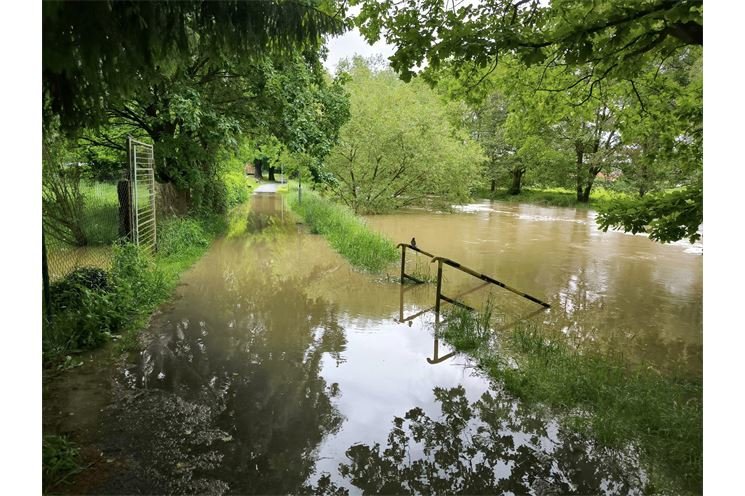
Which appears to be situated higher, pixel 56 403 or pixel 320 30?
pixel 320 30

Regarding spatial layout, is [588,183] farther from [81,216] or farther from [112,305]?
[112,305]

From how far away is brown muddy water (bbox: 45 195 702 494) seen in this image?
321cm

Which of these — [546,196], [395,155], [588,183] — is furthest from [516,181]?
[395,155]

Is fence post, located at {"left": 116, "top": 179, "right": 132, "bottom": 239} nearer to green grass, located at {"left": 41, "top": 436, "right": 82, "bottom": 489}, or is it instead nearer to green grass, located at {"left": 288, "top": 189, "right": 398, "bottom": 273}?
green grass, located at {"left": 288, "top": 189, "right": 398, "bottom": 273}

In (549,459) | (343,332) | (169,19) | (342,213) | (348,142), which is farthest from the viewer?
(348,142)

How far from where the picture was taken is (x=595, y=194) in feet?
99.9

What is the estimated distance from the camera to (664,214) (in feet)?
17.1

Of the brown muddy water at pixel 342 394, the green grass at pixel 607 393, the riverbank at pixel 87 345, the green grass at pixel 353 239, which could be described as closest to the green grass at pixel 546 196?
the green grass at pixel 353 239

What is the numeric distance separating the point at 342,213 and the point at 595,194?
67.7 feet


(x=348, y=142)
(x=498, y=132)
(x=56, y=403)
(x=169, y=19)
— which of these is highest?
(x=498, y=132)

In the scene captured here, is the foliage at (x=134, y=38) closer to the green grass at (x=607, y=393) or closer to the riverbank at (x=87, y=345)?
the riverbank at (x=87, y=345)

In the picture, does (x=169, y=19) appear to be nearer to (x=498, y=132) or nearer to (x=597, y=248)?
(x=597, y=248)

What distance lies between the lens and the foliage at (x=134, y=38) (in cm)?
246

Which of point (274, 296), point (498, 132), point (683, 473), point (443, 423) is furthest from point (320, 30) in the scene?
point (498, 132)
